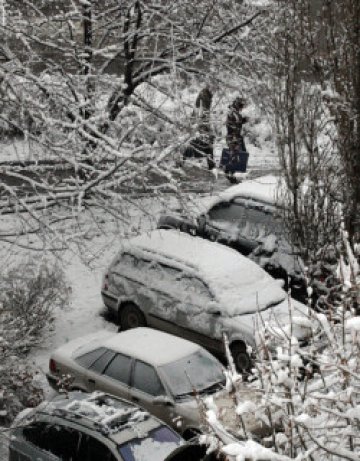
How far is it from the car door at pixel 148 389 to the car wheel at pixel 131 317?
2337 mm

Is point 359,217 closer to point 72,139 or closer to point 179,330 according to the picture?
point 179,330

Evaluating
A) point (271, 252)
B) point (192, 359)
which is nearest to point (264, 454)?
point (192, 359)

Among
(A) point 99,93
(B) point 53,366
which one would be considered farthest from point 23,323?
(A) point 99,93

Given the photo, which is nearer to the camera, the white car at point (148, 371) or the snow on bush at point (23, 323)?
the white car at point (148, 371)

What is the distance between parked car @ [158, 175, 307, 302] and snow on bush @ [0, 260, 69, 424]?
252 centimetres

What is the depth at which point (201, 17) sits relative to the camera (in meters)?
13.0

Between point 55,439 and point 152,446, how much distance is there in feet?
3.49

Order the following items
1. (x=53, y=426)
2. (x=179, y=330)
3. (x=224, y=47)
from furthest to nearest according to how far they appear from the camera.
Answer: (x=224, y=47), (x=179, y=330), (x=53, y=426)

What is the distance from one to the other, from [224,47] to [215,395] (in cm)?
632

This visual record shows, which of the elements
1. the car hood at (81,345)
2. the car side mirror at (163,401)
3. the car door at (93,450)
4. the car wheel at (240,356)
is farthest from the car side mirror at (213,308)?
the car door at (93,450)

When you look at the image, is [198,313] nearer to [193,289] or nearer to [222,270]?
[193,289]

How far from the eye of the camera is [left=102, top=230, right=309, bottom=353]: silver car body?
431 inches

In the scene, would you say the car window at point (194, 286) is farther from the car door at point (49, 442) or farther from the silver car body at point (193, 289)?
the car door at point (49, 442)

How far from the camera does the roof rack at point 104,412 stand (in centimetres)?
793
